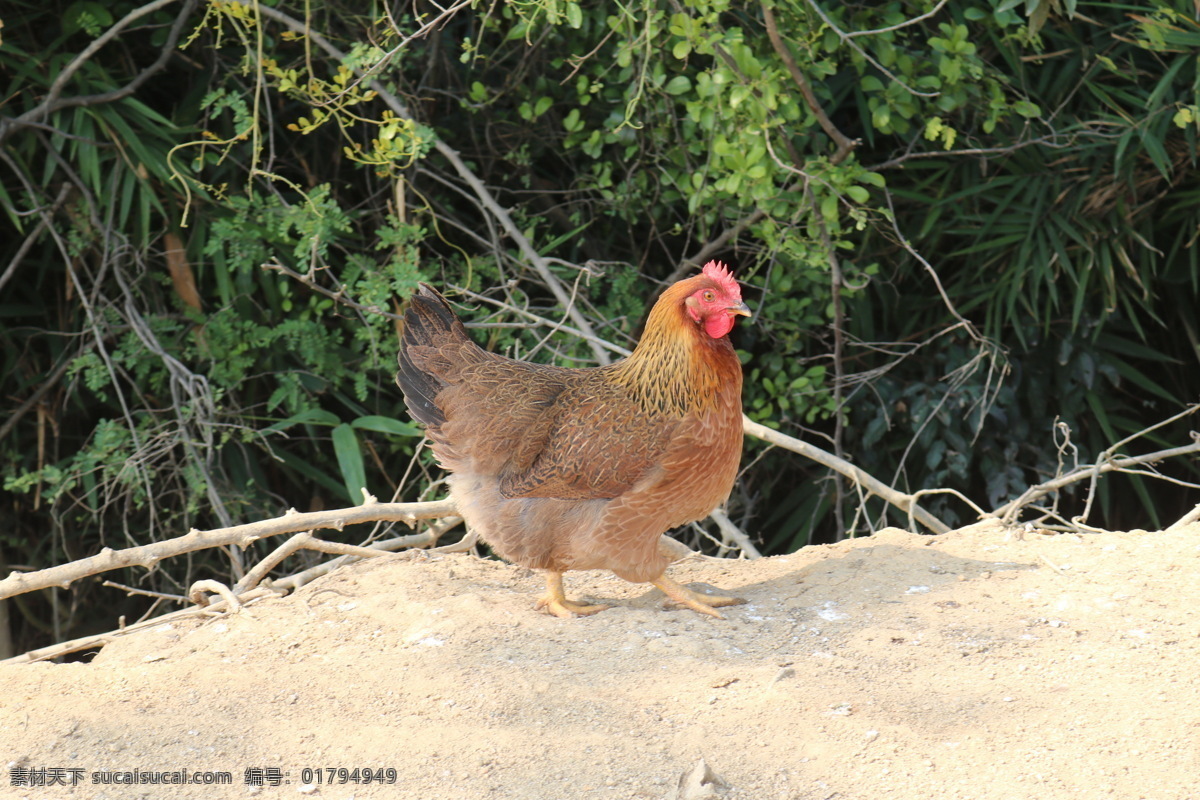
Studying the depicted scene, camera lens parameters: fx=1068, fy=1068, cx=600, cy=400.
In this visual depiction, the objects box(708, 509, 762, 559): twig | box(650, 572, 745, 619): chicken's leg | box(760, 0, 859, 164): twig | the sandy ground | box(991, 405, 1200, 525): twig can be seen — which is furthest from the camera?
box(708, 509, 762, 559): twig

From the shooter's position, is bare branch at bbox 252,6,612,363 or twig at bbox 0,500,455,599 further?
bare branch at bbox 252,6,612,363

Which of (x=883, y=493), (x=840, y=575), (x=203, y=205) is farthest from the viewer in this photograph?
(x=203, y=205)

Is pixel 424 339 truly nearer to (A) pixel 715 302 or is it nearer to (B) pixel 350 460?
(B) pixel 350 460

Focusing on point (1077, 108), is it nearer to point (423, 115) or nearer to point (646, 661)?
point (423, 115)

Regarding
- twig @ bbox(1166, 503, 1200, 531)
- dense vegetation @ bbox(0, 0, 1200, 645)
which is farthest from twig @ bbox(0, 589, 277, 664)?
twig @ bbox(1166, 503, 1200, 531)

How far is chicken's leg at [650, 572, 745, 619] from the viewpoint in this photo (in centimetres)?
327

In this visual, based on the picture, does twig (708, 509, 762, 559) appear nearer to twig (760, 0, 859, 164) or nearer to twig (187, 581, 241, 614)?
twig (760, 0, 859, 164)

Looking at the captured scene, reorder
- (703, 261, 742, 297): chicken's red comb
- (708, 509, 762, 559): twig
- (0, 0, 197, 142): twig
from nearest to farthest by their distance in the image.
Result: (703, 261, 742, 297): chicken's red comb → (708, 509, 762, 559): twig → (0, 0, 197, 142): twig

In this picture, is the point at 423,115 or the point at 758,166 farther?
the point at 423,115

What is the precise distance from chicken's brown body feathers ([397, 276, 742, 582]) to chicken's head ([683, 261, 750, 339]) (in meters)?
0.03

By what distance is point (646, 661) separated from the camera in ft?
9.56

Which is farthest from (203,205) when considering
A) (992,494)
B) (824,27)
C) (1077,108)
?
(1077,108)

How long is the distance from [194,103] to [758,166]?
2622 mm

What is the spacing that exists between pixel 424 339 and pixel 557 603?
1034mm
